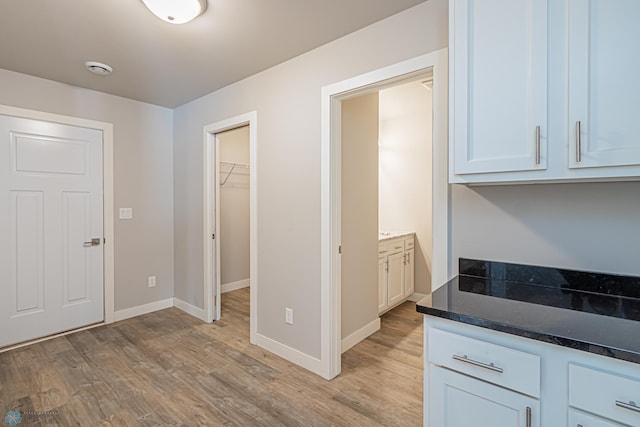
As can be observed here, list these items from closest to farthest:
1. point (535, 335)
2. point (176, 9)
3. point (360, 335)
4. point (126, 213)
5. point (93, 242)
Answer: point (535, 335) → point (176, 9) → point (360, 335) → point (93, 242) → point (126, 213)

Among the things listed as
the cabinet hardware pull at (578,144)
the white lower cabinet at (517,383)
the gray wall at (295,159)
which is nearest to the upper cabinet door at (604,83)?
the cabinet hardware pull at (578,144)

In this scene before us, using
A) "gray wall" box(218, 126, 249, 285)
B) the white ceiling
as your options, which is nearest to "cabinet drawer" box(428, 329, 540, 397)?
the white ceiling

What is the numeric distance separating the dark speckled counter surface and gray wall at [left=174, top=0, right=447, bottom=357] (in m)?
1.19

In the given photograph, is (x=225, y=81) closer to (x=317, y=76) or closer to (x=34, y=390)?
(x=317, y=76)

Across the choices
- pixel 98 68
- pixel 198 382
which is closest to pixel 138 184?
pixel 98 68

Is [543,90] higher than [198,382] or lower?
higher

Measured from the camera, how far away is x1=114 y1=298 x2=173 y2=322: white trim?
135 inches

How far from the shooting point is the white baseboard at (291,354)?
2.37 meters

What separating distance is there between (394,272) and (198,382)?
2.23 m

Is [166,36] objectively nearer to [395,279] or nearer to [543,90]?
[543,90]

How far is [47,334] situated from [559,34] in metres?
4.37

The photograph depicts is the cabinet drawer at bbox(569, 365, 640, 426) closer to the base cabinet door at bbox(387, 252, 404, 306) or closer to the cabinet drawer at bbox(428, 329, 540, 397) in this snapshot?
the cabinet drawer at bbox(428, 329, 540, 397)

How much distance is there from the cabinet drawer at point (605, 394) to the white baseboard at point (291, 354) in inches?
67.0

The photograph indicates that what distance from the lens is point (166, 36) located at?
7.05ft
